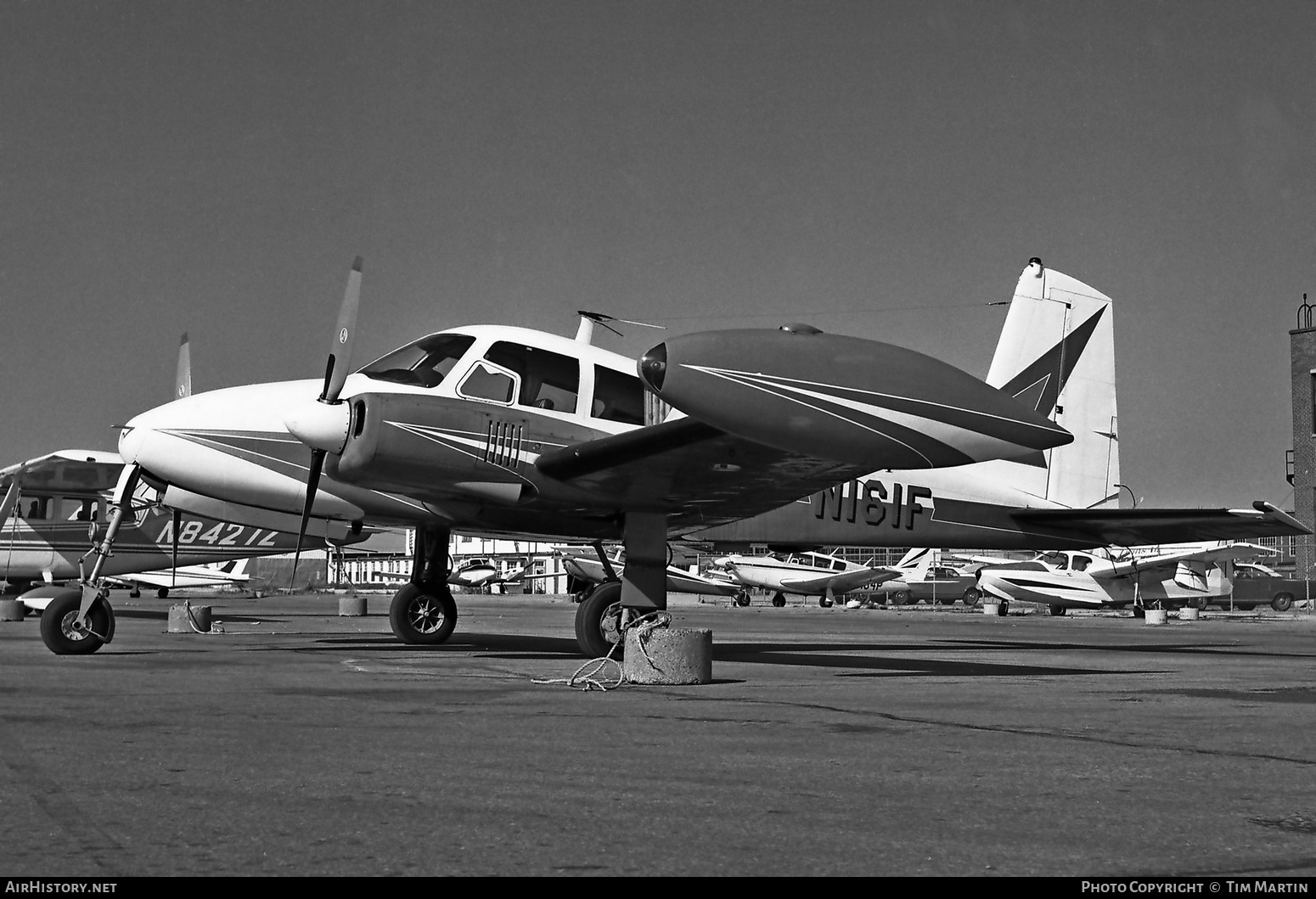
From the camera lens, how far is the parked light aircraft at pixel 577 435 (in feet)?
33.9

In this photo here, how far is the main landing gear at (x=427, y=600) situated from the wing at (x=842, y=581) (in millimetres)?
39319

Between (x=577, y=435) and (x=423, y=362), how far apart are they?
212 cm

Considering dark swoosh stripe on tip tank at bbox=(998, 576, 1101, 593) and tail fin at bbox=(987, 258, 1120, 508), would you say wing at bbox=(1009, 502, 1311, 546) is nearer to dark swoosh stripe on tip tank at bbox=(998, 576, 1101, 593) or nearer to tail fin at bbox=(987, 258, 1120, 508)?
tail fin at bbox=(987, 258, 1120, 508)

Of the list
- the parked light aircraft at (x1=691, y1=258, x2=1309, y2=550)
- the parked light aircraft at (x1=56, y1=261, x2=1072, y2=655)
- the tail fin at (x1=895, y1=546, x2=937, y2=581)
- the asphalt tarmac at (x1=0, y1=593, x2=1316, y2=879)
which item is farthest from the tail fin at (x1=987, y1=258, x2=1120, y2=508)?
the tail fin at (x1=895, y1=546, x2=937, y2=581)

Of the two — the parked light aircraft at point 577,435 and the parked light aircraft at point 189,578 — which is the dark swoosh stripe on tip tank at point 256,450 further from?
the parked light aircraft at point 189,578

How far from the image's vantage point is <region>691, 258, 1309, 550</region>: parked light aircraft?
18422 mm

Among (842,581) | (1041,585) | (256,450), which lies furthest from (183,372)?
(842,581)

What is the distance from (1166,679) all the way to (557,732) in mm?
8050

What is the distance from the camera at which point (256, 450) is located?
50.4ft

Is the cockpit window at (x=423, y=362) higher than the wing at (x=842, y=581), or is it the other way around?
the cockpit window at (x=423, y=362)

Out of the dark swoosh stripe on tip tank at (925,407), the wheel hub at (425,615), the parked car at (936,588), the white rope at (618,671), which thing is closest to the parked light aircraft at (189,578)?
the parked car at (936,588)

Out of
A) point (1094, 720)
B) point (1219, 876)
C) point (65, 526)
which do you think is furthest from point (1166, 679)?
point (65, 526)

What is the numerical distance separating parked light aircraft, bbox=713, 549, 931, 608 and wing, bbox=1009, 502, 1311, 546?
37430 millimetres

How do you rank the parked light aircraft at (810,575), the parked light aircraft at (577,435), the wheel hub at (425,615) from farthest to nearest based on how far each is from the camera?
the parked light aircraft at (810,575), the wheel hub at (425,615), the parked light aircraft at (577,435)
